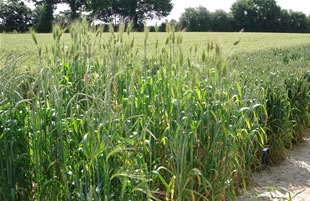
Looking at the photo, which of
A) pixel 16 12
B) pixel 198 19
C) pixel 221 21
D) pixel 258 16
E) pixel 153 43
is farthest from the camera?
pixel 258 16

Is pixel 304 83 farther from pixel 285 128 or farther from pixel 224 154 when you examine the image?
pixel 224 154

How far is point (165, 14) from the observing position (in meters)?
46.4

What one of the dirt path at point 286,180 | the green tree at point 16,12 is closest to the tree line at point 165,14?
the green tree at point 16,12

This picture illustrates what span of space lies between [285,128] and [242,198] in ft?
3.79

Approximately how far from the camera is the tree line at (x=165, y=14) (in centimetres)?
3562

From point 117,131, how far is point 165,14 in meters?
45.6

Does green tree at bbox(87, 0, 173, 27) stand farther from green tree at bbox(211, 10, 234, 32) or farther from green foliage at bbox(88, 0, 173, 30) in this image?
green tree at bbox(211, 10, 234, 32)

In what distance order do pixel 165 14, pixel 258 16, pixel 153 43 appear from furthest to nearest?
pixel 258 16 → pixel 165 14 → pixel 153 43

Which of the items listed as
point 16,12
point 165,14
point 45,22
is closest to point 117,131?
point 45,22

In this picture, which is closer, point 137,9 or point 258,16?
point 137,9

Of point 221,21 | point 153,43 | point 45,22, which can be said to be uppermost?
point 221,21

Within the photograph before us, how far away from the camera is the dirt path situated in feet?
10.2

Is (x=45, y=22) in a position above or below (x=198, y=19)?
below

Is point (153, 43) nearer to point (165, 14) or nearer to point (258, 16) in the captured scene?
point (165, 14)
